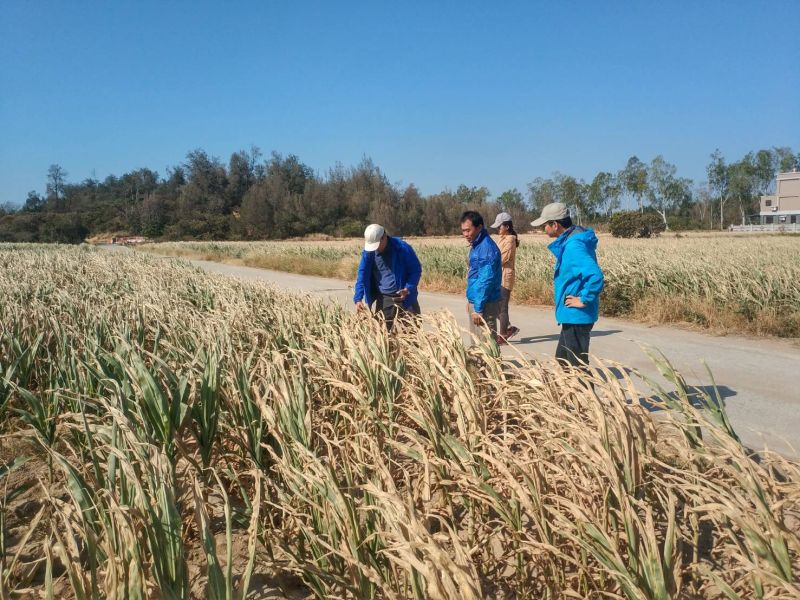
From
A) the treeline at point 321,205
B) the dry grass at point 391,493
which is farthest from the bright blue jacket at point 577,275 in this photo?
the treeline at point 321,205

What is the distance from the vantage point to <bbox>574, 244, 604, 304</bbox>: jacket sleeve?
161 inches

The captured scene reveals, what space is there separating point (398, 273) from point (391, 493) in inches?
138

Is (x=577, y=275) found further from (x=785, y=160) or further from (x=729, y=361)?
(x=785, y=160)

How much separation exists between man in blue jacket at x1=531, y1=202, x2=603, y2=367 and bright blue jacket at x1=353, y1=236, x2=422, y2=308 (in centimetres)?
137

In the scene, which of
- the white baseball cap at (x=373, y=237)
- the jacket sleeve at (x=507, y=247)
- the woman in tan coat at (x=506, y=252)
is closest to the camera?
the white baseball cap at (x=373, y=237)

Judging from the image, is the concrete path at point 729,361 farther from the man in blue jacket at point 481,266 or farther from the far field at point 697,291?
the man in blue jacket at point 481,266

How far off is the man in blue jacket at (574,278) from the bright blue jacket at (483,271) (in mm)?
913

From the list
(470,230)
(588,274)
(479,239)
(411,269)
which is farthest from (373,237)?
(588,274)

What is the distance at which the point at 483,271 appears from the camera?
534cm

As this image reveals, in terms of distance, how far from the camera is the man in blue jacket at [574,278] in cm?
412

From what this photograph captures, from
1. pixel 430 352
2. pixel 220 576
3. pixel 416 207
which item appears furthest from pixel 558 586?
pixel 416 207

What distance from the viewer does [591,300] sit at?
4148mm

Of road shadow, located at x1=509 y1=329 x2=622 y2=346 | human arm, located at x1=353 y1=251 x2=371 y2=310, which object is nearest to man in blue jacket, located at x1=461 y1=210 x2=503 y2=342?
human arm, located at x1=353 y1=251 x2=371 y2=310

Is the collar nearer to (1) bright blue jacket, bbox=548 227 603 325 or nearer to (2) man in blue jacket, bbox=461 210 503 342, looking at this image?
(2) man in blue jacket, bbox=461 210 503 342
